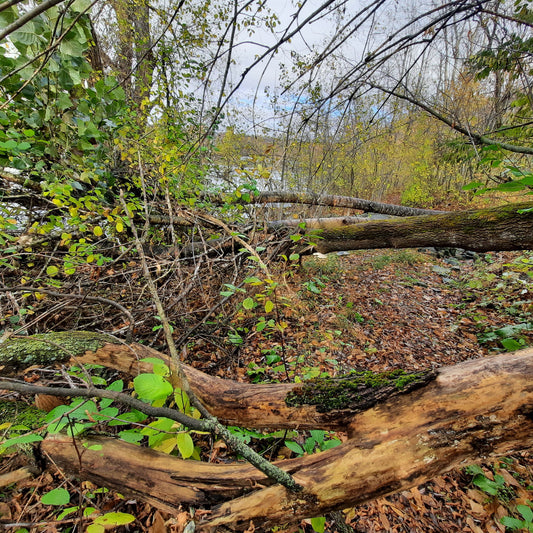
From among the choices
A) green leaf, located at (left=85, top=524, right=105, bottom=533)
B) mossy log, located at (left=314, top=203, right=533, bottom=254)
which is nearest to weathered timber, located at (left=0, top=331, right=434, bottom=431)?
green leaf, located at (left=85, top=524, right=105, bottom=533)

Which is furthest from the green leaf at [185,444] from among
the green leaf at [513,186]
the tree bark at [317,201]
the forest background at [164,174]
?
the tree bark at [317,201]

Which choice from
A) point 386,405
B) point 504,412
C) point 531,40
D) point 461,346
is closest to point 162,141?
point 386,405

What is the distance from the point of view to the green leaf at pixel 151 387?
891mm

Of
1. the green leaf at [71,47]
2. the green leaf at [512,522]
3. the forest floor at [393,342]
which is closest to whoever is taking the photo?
the green leaf at [71,47]

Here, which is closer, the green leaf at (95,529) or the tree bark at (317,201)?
the green leaf at (95,529)

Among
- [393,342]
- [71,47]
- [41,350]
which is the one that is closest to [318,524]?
[41,350]

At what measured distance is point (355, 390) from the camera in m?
1.29

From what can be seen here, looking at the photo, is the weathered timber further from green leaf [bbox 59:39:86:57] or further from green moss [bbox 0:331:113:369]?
green leaf [bbox 59:39:86:57]

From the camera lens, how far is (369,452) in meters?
1.10

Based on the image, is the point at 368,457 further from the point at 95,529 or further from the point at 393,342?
the point at 393,342

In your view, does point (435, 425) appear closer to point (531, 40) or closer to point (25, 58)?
point (25, 58)

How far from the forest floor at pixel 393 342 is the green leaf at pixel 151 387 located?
0.69 metres

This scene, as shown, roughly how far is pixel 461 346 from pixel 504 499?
6.10ft

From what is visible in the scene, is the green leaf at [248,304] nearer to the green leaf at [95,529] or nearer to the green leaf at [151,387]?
the green leaf at [151,387]
